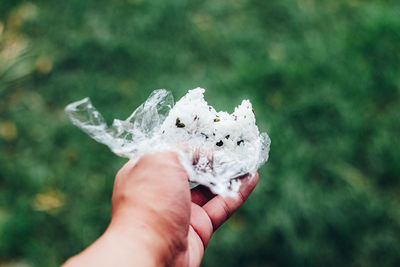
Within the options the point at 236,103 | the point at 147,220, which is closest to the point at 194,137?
the point at 147,220

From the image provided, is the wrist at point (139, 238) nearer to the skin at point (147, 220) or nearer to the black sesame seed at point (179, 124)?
the skin at point (147, 220)

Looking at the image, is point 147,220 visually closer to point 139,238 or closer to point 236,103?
point 139,238

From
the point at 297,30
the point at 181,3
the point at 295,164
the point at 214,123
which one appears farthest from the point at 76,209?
the point at 297,30

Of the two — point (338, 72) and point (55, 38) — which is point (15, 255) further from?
point (338, 72)

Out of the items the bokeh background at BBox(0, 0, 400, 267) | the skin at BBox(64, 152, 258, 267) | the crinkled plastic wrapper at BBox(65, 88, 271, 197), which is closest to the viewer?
the skin at BBox(64, 152, 258, 267)

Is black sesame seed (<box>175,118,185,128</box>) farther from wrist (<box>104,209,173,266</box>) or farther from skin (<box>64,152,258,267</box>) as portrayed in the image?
wrist (<box>104,209,173,266</box>)

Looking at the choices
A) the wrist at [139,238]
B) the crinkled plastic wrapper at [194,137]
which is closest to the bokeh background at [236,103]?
the crinkled plastic wrapper at [194,137]

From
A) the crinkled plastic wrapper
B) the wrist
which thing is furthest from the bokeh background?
the wrist
